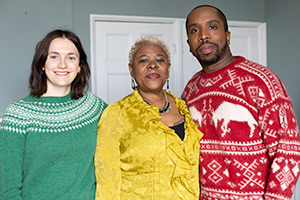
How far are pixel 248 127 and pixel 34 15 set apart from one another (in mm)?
2512

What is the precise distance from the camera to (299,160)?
155 centimetres

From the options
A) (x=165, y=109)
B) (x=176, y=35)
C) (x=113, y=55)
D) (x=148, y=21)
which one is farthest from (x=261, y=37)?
(x=165, y=109)

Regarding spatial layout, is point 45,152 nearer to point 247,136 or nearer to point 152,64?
point 152,64

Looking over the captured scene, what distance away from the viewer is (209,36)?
1.73m

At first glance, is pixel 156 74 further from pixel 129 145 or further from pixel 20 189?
pixel 20 189

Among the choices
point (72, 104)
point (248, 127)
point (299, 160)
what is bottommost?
point (299, 160)

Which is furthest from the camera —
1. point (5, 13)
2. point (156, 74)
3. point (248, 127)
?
point (5, 13)

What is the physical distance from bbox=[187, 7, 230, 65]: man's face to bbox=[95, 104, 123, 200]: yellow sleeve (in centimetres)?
58

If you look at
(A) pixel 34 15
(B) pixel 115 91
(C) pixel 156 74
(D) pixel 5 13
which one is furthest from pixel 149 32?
(C) pixel 156 74

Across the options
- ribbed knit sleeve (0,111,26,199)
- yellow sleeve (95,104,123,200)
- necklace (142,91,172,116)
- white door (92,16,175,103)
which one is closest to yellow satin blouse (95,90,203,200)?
yellow sleeve (95,104,123,200)

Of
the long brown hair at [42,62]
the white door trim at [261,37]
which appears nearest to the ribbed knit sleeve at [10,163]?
the long brown hair at [42,62]

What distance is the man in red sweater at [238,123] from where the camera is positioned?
154 centimetres

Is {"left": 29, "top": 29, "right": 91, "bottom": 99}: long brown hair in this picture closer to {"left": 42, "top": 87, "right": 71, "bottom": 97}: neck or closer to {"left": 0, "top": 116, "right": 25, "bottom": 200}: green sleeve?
{"left": 42, "top": 87, "right": 71, "bottom": 97}: neck

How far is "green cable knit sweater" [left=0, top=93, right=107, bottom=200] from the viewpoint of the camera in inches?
58.3
